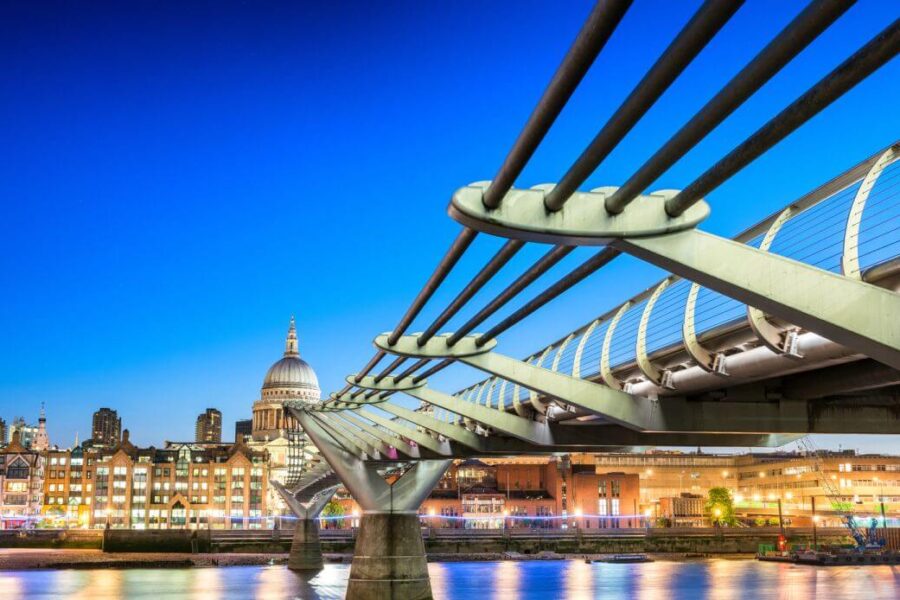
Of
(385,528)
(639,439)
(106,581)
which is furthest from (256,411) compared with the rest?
(639,439)

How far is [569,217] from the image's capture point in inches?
397

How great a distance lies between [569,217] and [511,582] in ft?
192

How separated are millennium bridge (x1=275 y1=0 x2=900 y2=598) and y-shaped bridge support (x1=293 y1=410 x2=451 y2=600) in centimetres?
1355

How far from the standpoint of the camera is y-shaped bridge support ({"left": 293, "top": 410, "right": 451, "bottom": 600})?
139 feet

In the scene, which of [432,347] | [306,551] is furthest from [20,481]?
[432,347]

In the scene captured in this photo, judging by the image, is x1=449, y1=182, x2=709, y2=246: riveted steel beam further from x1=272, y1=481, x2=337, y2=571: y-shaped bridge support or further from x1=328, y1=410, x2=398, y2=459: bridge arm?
x1=272, y1=481, x2=337, y2=571: y-shaped bridge support

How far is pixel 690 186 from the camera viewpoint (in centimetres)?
920

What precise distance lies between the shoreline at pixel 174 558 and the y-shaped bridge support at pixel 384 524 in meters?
42.1

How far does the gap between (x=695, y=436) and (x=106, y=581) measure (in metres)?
51.8


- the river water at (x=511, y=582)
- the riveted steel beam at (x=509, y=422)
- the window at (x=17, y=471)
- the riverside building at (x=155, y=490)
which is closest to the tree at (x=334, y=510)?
the riverside building at (x=155, y=490)

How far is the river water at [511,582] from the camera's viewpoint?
56.3 metres

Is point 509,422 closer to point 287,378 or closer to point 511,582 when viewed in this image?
point 511,582

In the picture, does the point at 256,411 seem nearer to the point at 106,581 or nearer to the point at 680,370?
the point at 106,581

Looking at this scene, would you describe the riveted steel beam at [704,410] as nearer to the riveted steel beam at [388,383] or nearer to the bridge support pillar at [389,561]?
the riveted steel beam at [388,383]
